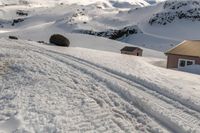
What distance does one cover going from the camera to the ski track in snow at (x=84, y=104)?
35.9 feet

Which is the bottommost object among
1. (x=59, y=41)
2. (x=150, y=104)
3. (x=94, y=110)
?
(x=59, y=41)

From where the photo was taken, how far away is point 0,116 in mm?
10984

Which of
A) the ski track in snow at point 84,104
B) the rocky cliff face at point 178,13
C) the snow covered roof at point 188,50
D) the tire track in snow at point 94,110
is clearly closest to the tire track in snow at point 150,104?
the ski track in snow at point 84,104

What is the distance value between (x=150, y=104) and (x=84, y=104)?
2.33 meters

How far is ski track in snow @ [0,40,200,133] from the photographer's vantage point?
1095 centimetres

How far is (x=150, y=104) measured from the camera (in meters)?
13.2

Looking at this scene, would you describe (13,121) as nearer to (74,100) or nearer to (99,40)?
(74,100)

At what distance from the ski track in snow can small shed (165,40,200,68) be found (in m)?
16.1

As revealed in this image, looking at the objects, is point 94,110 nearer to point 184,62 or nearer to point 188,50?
point 184,62

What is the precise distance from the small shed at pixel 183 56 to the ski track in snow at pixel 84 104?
1612 centimetres

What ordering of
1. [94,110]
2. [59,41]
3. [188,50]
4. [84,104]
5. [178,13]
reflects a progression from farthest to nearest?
[178,13]
[59,41]
[188,50]
[84,104]
[94,110]

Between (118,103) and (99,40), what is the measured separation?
35.9 metres

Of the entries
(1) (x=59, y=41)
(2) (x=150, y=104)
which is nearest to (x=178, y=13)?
(1) (x=59, y=41)

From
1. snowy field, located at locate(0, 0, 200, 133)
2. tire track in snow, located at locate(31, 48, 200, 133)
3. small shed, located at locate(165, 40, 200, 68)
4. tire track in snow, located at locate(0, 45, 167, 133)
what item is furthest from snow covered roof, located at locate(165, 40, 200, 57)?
tire track in snow, located at locate(0, 45, 167, 133)
